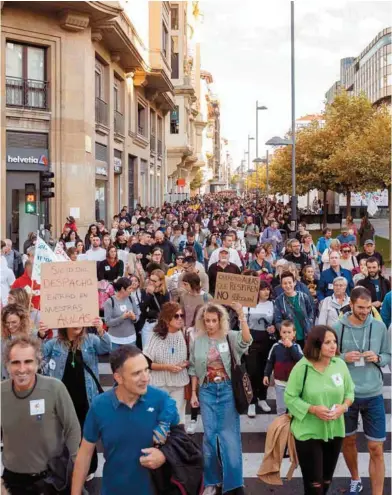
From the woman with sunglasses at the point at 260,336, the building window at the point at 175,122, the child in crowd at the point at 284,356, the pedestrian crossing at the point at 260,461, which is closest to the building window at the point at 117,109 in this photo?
the woman with sunglasses at the point at 260,336

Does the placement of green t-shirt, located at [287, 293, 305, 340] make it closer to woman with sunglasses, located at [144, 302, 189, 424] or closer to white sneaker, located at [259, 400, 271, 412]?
white sneaker, located at [259, 400, 271, 412]

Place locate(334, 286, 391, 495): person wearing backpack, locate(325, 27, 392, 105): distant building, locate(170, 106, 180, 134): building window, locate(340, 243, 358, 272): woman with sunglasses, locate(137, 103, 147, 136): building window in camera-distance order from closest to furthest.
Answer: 1. locate(334, 286, 391, 495): person wearing backpack
2. locate(340, 243, 358, 272): woman with sunglasses
3. locate(137, 103, 147, 136): building window
4. locate(170, 106, 180, 134): building window
5. locate(325, 27, 392, 105): distant building

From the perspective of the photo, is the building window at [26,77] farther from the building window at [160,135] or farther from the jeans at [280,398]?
the building window at [160,135]

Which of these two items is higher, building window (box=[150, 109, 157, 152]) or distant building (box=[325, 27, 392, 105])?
distant building (box=[325, 27, 392, 105])

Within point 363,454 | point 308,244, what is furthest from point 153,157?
point 363,454

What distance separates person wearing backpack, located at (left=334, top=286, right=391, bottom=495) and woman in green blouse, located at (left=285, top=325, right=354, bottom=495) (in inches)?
21.3

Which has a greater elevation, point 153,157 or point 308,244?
point 153,157

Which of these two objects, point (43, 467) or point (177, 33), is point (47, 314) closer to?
point (43, 467)

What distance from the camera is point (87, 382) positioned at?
5.39m

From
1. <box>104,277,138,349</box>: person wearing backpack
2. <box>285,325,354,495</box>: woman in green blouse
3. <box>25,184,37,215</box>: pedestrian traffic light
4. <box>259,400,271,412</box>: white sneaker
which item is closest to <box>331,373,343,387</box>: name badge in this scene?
<box>285,325,354,495</box>: woman in green blouse

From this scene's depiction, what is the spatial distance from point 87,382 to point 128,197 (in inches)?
1201

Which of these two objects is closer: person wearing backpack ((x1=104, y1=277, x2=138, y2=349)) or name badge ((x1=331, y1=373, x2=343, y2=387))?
name badge ((x1=331, y1=373, x2=343, y2=387))

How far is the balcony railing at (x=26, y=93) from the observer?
22594 mm

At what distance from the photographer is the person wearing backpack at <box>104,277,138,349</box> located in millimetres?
7770
